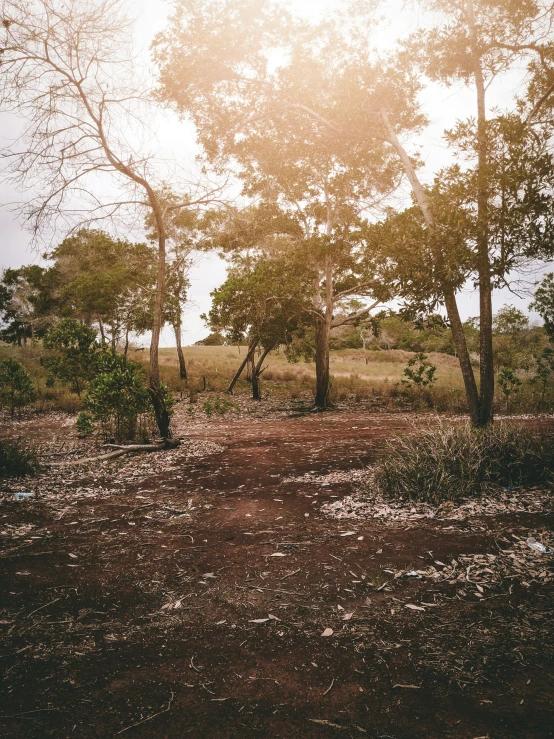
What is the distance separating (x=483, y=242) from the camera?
723 cm

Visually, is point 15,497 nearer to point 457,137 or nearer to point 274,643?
point 274,643

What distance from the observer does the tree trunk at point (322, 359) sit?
1845cm

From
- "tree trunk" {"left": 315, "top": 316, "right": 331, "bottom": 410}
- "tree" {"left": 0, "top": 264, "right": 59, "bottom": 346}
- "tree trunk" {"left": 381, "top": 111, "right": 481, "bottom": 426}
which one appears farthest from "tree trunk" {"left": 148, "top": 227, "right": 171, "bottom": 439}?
"tree" {"left": 0, "top": 264, "right": 59, "bottom": 346}

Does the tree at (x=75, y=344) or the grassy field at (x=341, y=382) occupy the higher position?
the tree at (x=75, y=344)

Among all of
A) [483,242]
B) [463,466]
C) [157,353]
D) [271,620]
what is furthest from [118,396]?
[483,242]

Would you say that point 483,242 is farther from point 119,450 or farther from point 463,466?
point 119,450

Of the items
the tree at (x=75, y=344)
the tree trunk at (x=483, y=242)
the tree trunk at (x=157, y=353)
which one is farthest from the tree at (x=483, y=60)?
the tree at (x=75, y=344)

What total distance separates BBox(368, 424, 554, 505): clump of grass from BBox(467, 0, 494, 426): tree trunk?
197 cm

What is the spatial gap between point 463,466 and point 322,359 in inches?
492

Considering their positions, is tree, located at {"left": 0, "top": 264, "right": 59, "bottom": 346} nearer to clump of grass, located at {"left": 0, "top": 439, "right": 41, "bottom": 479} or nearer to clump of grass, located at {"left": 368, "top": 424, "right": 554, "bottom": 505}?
clump of grass, located at {"left": 0, "top": 439, "right": 41, "bottom": 479}

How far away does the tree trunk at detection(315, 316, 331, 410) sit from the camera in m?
18.5

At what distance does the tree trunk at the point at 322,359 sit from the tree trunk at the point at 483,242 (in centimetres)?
983

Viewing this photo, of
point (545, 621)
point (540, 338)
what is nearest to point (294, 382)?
point (540, 338)

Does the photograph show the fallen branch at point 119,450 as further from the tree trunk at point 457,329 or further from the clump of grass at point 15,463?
the tree trunk at point 457,329
